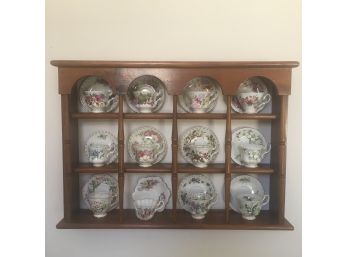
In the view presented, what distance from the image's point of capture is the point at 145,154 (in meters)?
1.21

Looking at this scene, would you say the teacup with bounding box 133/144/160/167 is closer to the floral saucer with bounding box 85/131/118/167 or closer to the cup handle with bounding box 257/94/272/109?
the floral saucer with bounding box 85/131/118/167

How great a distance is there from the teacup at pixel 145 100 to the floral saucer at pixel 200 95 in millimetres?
124

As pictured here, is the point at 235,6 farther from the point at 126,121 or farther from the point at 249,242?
the point at 249,242

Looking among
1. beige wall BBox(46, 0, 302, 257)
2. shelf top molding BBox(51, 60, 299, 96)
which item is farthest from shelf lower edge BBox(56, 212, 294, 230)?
shelf top molding BBox(51, 60, 299, 96)

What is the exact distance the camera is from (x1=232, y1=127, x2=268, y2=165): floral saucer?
1263 mm

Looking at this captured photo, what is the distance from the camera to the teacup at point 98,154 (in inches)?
48.0

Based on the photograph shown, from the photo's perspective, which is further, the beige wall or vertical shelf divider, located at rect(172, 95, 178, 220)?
the beige wall

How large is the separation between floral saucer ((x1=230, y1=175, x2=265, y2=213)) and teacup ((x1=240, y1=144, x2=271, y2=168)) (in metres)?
0.11

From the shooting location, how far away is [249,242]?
131cm

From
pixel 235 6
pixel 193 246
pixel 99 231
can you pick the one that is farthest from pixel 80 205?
pixel 235 6

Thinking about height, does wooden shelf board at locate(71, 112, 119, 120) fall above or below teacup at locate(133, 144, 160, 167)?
above

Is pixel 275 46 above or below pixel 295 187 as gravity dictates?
above

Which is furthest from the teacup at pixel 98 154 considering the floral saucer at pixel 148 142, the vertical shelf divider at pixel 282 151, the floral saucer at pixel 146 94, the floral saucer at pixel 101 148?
the vertical shelf divider at pixel 282 151

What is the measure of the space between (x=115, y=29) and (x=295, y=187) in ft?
3.40
